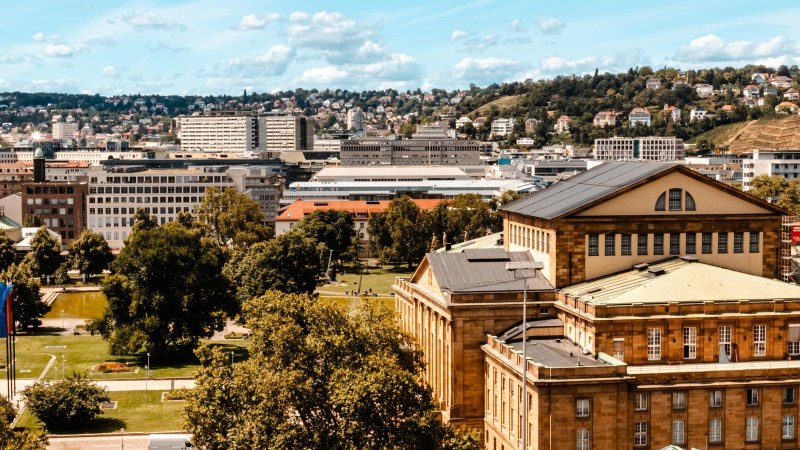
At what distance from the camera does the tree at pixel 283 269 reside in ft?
424

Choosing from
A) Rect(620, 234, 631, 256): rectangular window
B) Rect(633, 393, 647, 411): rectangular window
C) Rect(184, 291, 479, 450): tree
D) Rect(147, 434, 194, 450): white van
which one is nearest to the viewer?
Rect(184, 291, 479, 450): tree

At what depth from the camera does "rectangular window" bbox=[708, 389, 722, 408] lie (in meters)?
66.9

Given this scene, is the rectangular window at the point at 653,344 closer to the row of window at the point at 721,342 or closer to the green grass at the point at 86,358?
the row of window at the point at 721,342

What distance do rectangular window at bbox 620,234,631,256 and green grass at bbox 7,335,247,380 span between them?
45.7 m

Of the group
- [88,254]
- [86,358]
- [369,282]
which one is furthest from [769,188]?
[86,358]

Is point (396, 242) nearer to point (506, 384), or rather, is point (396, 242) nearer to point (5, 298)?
point (5, 298)

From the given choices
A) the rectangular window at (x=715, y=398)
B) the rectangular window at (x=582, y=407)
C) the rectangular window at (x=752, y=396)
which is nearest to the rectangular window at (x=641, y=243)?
the rectangular window at (x=715, y=398)

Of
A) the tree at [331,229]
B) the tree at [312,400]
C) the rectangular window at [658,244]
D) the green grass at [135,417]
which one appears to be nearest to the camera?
the tree at [312,400]

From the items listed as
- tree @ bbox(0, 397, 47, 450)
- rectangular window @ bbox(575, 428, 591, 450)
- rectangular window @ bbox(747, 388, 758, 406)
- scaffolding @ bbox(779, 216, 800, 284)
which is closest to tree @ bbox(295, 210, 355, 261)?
scaffolding @ bbox(779, 216, 800, 284)

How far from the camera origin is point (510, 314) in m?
75.9

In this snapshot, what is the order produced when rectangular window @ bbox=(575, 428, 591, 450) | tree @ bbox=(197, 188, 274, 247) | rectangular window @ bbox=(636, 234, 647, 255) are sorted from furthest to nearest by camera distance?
tree @ bbox=(197, 188, 274, 247) < rectangular window @ bbox=(636, 234, 647, 255) < rectangular window @ bbox=(575, 428, 591, 450)

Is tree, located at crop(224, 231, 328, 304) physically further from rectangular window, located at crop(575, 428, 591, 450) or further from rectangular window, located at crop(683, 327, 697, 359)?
Answer: rectangular window, located at crop(575, 428, 591, 450)

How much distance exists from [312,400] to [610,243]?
1026 inches

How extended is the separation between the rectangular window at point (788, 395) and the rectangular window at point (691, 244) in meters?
13.4
